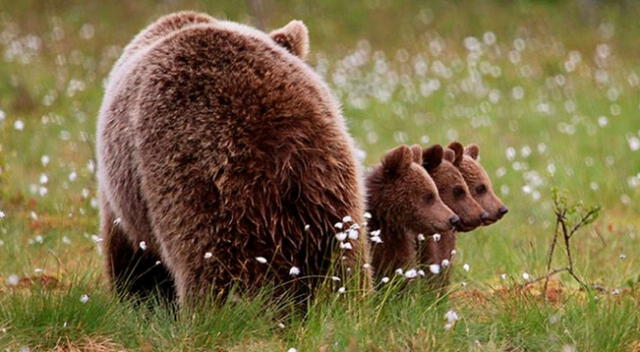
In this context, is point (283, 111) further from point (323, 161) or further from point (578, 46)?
point (578, 46)

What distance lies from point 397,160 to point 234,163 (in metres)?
1.09

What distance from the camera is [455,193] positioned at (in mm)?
5516

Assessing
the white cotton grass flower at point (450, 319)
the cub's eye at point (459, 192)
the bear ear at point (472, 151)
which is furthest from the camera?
the bear ear at point (472, 151)

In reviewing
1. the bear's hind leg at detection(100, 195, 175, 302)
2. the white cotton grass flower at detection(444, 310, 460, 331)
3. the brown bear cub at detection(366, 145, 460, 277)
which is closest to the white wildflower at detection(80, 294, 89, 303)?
the bear's hind leg at detection(100, 195, 175, 302)

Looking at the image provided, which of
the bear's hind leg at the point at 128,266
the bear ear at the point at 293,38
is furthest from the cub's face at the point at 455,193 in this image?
the bear's hind leg at the point at 128,266

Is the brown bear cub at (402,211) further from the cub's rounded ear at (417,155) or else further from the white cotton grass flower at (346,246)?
the white cotton grass flower at (346,246)

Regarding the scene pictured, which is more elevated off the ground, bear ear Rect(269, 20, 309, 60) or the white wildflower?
bear ear Rect(269, 20, 309, 60)

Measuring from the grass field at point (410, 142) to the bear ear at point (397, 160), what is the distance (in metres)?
0.62

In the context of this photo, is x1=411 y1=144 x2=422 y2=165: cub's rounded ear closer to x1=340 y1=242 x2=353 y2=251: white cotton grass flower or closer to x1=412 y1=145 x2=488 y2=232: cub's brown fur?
x1=412 y1=145 x2=488 y2=232: cub's brown fur

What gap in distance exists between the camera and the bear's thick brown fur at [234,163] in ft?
14.5

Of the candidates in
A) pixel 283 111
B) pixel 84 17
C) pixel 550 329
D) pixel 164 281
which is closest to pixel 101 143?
pixel 164 281

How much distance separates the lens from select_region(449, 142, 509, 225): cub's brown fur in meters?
5.65

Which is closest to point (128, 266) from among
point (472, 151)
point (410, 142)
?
point (472, 151)

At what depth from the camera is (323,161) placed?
4.53 m
